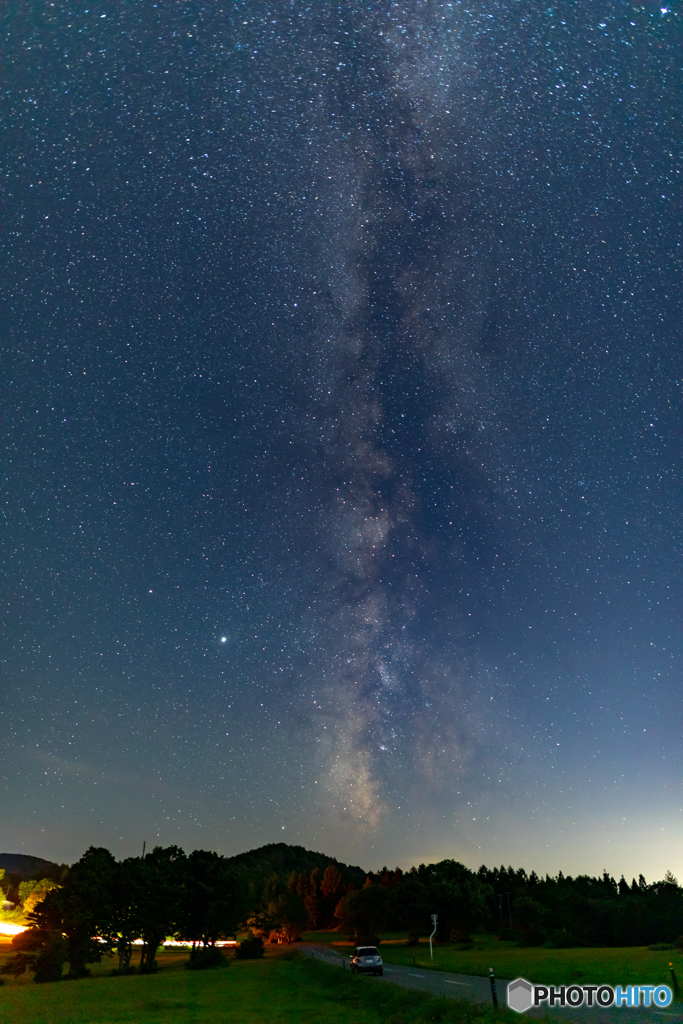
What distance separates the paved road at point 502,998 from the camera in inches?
665

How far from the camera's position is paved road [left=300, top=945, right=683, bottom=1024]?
665 inches

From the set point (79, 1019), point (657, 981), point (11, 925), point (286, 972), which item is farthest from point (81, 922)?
point (11, 925)

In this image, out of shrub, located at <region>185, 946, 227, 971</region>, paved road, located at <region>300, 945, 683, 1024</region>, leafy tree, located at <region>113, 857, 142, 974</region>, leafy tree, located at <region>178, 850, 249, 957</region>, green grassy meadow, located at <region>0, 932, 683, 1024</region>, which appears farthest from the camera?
leafy tree, located at <region>178, 850, 249, 957</region>

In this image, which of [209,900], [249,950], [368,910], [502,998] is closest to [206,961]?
[209,900]

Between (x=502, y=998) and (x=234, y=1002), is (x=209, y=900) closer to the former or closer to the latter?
(x=234, y=1002)

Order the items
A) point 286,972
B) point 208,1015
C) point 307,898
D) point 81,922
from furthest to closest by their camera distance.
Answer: point 307,898 → point 81,922 → point 286,972 → point 208,1015

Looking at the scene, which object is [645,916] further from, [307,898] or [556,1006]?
[307,898]

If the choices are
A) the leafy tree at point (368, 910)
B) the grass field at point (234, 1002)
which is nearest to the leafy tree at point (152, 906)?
the grass field at point (234, 1002)

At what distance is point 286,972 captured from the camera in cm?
4328

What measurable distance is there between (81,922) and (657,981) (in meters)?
37.3

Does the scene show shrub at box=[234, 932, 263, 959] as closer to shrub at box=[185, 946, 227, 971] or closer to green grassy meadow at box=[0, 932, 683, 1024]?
shrub at box=[185, 946, 227, 971]

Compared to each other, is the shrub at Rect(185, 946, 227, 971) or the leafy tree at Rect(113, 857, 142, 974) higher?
the leafy tree at Rect(113, 857, 142, 974)

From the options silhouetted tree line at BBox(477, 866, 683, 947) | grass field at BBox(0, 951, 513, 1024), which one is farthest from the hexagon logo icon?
silhouetted tree line at BBox(477, 866, 683, 947)

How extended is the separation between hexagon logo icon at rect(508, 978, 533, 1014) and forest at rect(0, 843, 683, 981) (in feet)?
108
